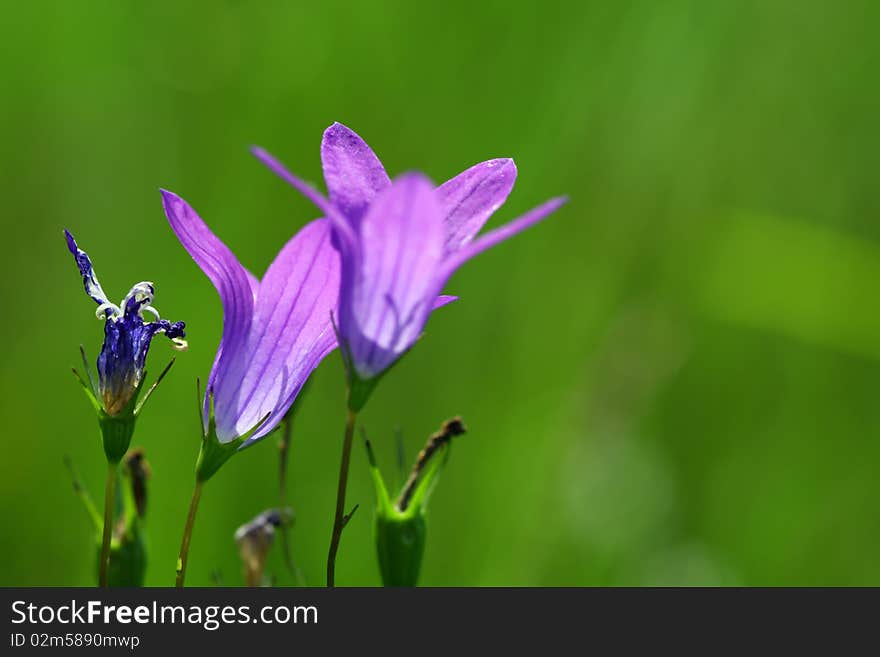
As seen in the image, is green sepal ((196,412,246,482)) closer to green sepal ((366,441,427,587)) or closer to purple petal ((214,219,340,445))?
purple petal ((214,219,340,445))

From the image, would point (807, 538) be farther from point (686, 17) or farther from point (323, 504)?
point (686, 17)

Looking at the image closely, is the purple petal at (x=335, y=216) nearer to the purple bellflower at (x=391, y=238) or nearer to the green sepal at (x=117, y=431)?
the purple bellflower at (x=391, y=238)

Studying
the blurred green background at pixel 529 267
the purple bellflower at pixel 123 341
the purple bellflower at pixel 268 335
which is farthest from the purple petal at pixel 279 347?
the blurred green background at pixel 529 267

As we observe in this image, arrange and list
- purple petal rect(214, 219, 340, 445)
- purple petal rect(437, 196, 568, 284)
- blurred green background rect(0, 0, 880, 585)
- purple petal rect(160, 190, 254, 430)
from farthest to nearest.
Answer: blurred green background rect(0, 0, 880, 585) < purple petal rect(214, 219, 340, 445) < purple petal rect(160, 190, 254, 430) < purple petal rect(437, 196, 568, 284)

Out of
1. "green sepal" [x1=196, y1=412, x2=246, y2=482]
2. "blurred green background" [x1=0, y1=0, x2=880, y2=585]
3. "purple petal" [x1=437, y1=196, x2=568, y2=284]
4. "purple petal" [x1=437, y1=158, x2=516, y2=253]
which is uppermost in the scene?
"blurred green background" [x1=0, y1=0, x2=880, y2=585]

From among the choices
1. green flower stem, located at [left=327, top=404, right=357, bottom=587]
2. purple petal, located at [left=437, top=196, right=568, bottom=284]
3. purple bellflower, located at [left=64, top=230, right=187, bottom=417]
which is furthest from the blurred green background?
purple petal, located at [left=437, top=196, right=568, bottom=284]
